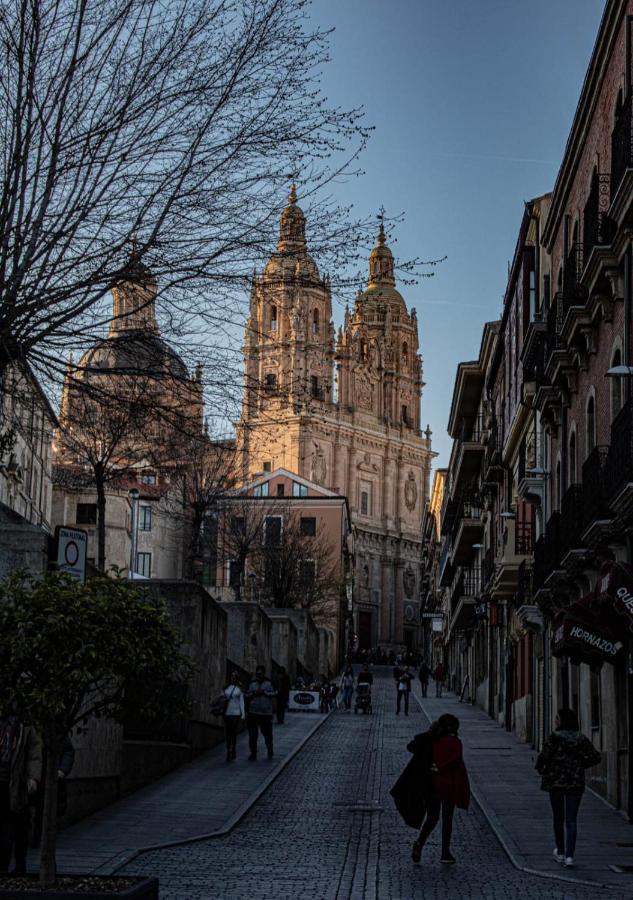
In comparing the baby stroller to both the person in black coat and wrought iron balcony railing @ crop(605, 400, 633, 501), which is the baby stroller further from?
the person in black coat

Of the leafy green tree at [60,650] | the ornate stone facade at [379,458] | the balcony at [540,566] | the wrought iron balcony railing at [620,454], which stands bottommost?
the leafy green tree at [60,650]

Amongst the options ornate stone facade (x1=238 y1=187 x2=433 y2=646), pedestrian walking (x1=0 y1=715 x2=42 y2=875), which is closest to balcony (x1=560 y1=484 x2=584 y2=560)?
pedestrian walking (x1=0 y1=715 x2=42 y2=875)

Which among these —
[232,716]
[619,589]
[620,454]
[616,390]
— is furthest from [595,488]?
[232,716]

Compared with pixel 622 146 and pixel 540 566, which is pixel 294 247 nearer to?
pixel 622 146

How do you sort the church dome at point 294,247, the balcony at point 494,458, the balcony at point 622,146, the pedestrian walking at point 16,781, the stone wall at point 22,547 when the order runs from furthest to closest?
1. the balcony at point 494,458
2. the balcony at point 622,146
3. the stone wall at point 22,547
4. the church dome at point 294,247
5. the pedestrian walking at point 16,781

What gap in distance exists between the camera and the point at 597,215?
65.5ft

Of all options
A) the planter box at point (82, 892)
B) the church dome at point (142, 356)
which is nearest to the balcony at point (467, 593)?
the church dome at point (142, 356)

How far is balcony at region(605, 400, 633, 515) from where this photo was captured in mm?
16406

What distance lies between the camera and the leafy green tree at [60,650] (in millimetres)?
9898

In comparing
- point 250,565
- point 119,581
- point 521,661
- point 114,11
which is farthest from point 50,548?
point 250,565

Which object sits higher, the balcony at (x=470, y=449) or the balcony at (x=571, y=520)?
the balcony at (x=470, y=449)

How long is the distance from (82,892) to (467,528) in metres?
38.3

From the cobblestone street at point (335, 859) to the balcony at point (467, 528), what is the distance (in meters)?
24.9

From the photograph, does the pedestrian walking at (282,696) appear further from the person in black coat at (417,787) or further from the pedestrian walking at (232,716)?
the person in black coat at (417,787)
